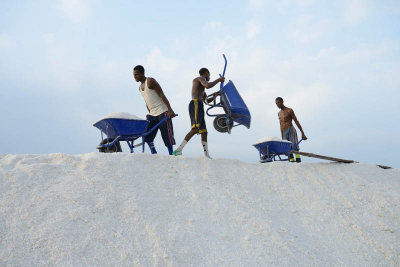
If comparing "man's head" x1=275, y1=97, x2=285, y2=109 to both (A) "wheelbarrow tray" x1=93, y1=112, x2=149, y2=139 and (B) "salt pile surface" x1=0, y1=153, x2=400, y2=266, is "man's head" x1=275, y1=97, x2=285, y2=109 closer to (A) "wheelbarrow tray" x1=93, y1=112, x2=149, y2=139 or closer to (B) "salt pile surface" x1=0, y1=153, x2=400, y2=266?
(B) "salt pile surface" x1=0, y1=153, x2=400, y2=266

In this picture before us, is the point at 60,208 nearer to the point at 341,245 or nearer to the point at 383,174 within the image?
the point at 341,245

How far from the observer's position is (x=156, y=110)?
446cm

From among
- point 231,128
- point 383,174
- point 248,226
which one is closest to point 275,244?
point 248,226

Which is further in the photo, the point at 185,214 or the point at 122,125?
the point at 122,125

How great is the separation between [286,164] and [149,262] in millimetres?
2810

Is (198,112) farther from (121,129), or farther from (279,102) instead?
(279,102)

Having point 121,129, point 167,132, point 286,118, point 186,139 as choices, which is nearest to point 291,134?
point 286,118

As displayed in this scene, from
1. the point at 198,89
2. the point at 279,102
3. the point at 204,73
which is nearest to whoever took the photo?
the point at 198,89

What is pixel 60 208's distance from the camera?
103 inches

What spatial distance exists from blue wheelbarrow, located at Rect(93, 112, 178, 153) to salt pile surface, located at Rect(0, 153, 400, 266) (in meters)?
0.44

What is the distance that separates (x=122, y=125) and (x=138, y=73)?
919 millimetres

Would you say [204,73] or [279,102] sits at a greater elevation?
[204,73]

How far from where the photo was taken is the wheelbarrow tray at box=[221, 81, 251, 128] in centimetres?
458

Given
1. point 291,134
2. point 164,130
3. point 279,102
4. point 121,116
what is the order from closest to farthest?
point 121,116 < point 164,130 < point 291,134 < point 279,102
